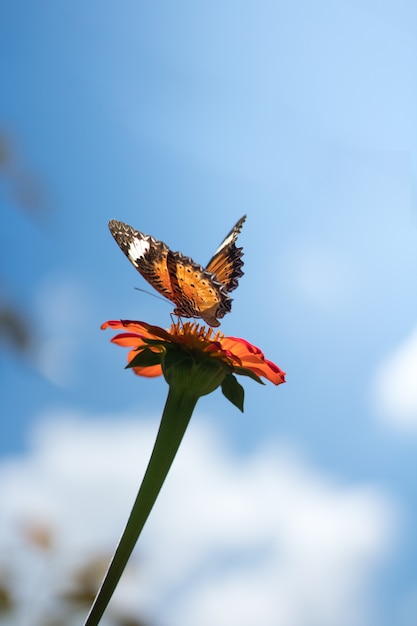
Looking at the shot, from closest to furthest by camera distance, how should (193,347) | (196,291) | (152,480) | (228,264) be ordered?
(152,480) < (193,347) < (196,291) < (228,264)

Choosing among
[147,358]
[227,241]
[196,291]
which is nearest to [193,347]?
[147,358]

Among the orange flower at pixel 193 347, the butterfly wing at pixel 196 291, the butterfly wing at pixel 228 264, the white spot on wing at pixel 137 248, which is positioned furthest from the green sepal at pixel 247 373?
the white spot on wing at pixel 137 248

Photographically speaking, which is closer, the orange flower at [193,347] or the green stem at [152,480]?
the green stem at [152,480]

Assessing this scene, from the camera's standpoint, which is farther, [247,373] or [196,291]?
[196,291]

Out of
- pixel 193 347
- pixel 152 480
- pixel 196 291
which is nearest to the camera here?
pixel 152 480

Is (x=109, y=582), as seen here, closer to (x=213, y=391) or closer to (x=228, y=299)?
(x=213, y=391)

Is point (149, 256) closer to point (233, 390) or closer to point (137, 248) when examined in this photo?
point (137, 248)

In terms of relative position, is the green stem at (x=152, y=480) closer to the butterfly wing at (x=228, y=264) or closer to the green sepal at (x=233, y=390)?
the green sepal at (x=233, y=390)
